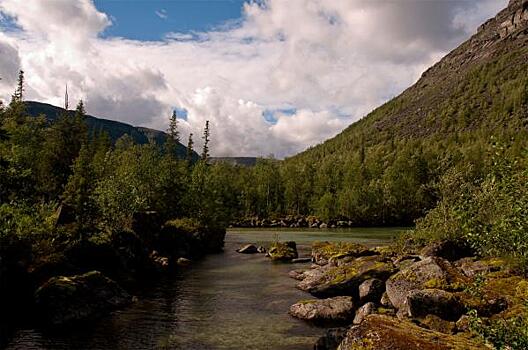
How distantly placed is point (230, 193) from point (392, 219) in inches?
1972

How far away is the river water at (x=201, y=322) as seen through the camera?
2333 cm

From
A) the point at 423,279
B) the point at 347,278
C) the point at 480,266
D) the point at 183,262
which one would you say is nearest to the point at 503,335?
the point at 423,279

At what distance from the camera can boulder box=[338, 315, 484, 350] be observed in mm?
15203

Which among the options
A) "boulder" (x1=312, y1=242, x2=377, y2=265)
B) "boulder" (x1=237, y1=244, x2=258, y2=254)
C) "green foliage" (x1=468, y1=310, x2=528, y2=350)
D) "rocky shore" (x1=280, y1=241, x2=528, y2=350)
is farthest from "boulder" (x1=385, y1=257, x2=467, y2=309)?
"boulder" (x1=237, y1=244, x2=258, y2=254)

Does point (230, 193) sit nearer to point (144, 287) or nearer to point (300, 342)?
point (144, 287)

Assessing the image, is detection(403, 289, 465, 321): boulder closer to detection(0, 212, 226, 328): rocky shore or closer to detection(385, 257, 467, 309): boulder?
detection(385, 257, 467, 309): boulder

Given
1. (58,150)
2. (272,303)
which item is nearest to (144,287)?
(272,303)

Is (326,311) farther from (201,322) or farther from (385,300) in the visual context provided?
(201,322)

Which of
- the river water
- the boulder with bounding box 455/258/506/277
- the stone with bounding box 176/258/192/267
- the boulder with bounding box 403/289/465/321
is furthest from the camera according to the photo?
the stone with bounding box 176/258/192/267

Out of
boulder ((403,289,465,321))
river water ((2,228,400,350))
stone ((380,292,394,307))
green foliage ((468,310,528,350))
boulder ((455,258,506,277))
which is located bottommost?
river water ((2,228,400,350))

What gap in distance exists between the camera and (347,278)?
34281 mm

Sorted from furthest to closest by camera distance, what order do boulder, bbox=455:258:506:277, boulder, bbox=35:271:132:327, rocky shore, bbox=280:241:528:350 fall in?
boulder, bbox=455:258:506:277 < boulder, bbox=35:271:132:327 < rocky shore, bbox=280:241:528:350

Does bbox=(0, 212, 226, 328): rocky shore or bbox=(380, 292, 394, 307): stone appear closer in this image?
bbox=(0, 212, 226, 328): rocky shore

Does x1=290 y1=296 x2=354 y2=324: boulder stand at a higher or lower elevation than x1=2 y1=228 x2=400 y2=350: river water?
higher
